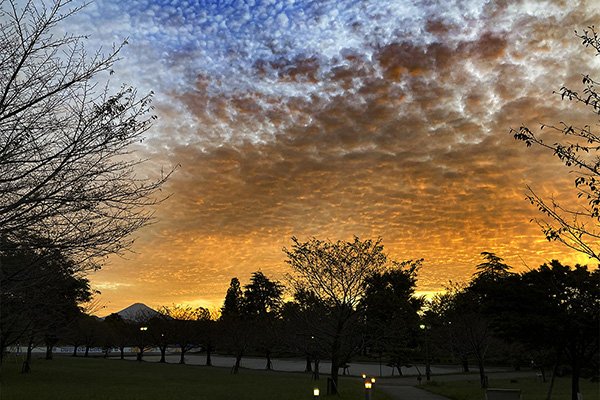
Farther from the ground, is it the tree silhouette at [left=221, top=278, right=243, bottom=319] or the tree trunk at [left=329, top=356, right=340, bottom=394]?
the tree silhouette at [left=221, top=278, right=243, bottom=319]

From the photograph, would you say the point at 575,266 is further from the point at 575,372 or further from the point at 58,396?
the point at 58,396

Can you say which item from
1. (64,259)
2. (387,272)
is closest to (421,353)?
(387,272)

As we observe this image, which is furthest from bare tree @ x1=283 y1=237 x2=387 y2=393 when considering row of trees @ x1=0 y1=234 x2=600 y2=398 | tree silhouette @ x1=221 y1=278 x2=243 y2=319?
tree silhouette @ x1=221 y1=278 x2=243 y2=319

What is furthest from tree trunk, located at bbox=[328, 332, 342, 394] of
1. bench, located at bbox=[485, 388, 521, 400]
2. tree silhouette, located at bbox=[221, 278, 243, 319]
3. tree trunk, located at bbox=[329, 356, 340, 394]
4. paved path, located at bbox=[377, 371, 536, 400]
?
tree silhouette, located at bbox=[221, 278, 243, 319]

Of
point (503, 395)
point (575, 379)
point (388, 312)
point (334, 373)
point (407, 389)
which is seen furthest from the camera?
point (388, 312)

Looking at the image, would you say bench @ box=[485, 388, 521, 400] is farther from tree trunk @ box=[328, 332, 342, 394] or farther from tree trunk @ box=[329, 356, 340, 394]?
tree trunk @ box=[328, 332, 342, 394]

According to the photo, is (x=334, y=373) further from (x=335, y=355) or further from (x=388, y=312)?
(x=388, y=312)

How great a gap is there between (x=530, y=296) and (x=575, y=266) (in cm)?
300

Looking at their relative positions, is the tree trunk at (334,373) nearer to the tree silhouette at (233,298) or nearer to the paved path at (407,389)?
the paved path at (407,389)

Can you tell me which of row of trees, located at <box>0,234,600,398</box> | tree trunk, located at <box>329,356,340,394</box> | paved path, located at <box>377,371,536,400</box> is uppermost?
row of trees, located at <box>0,234,600,398</box>

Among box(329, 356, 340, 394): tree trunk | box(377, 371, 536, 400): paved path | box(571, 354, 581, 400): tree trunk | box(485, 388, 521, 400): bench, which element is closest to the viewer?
box(485, 388, 521, 400): bench

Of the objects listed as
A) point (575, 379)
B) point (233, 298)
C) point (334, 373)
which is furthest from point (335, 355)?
point (233, 298)

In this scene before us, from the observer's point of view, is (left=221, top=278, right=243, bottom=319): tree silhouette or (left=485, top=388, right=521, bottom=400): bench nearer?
(left=485, top=388, right=521, bottom=400): bench

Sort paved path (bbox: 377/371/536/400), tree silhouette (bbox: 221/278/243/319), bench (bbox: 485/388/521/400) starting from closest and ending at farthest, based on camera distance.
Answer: bench (bbox: 485/388/521/400) < paved path (bbox: 377/371/536/400) < tree silhouette (bbox: 221/278/243/319)
